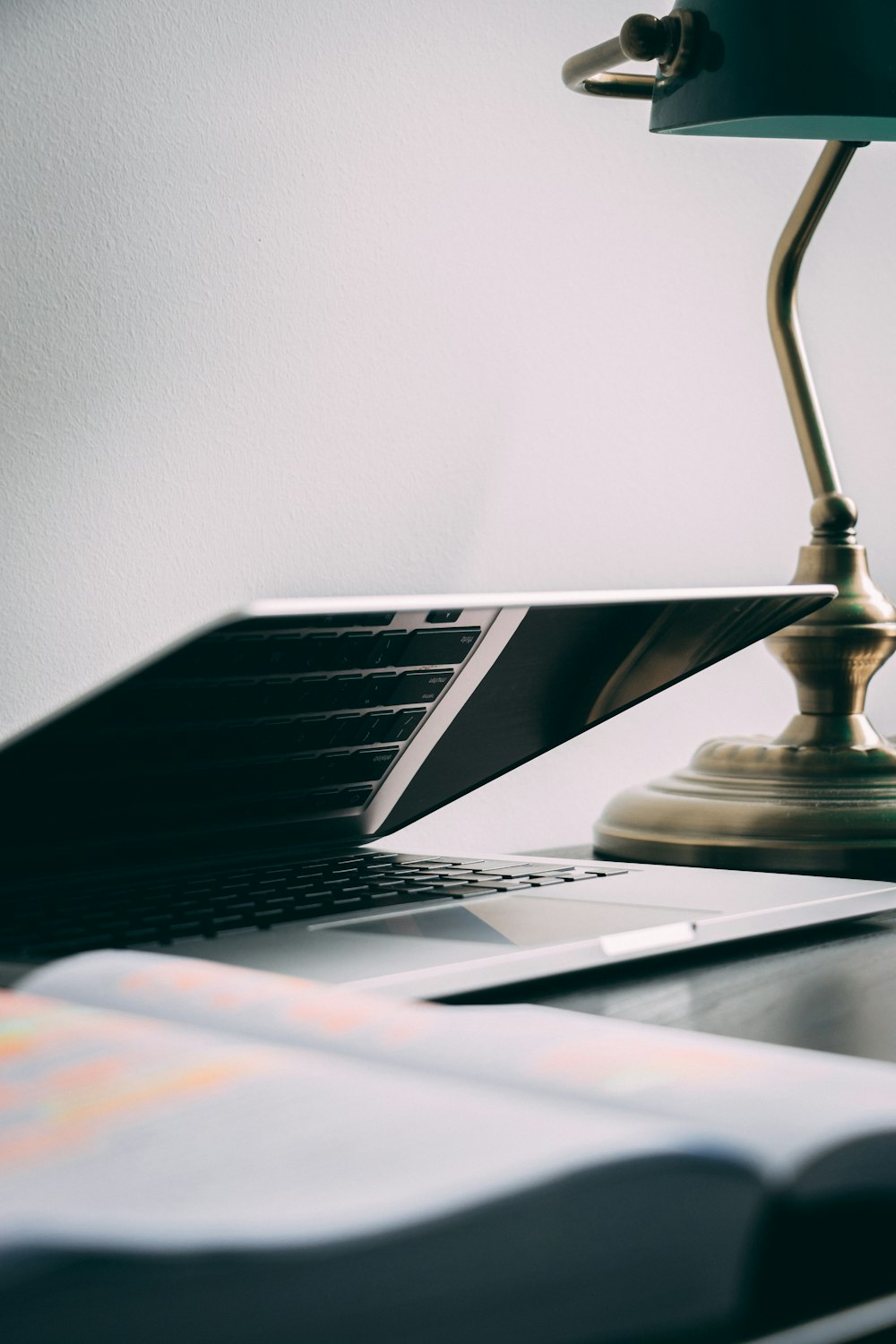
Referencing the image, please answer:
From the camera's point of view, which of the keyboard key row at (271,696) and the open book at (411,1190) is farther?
the keyboard key row at (271,696)

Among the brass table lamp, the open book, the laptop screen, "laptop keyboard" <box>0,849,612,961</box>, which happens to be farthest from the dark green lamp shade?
the open book

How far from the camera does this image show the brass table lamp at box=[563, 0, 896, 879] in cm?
73

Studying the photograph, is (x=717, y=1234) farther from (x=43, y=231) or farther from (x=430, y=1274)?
(x=43, y=231)

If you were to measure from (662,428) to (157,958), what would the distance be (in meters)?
0.91

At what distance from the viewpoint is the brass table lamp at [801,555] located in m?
0.73

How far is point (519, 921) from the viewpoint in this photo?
1.86 ft

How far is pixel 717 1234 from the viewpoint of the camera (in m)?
0.17

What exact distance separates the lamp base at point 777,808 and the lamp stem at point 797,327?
0.16 m

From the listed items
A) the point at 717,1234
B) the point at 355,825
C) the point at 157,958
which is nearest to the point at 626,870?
the point at 355,825

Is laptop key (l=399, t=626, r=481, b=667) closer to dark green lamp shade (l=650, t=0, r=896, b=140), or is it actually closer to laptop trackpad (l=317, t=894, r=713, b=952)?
laptop trackpad (l=317, t=894, r=713, b=952)

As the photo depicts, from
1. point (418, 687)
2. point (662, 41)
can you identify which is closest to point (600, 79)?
point (662, 41)

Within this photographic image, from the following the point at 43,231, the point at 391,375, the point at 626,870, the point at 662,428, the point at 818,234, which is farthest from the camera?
the point at 818,234

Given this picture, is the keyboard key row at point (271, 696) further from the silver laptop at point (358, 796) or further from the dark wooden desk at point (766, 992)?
the dark wooden desk at point (766, 992)

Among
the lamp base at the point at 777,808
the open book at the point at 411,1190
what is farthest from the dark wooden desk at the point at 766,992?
the open book at the point at 411,1190
